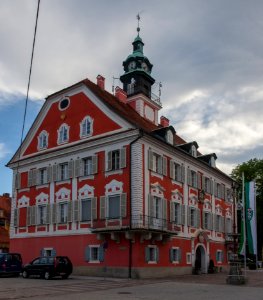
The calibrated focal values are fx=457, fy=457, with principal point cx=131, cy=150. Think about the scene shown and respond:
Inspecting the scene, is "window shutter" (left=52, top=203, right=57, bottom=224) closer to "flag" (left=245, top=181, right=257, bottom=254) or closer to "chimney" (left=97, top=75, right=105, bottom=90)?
"chimney" (left=97, top=75, right=105, bottom=90)

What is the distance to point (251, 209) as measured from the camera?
25.8 metres

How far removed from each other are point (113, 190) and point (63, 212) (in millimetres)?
5507

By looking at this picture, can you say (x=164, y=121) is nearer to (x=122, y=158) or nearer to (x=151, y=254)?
(x=122, y=158)

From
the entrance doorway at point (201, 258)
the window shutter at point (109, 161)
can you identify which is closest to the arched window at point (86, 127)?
the window shutter at point (109, 161)

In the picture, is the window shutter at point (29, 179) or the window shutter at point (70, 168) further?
the window shutter at point (29, 179)

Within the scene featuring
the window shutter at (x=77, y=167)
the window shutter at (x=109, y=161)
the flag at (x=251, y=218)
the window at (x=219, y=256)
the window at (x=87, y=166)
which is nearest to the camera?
the flag at (x=251, y=218)

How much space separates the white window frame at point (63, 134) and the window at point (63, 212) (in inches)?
201

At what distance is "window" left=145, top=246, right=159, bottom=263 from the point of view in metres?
31.0

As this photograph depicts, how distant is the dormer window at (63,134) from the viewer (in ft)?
121

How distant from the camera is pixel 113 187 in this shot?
3219 cm

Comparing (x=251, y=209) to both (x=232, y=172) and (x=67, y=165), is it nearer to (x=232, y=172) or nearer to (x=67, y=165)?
(x=67, y=165)

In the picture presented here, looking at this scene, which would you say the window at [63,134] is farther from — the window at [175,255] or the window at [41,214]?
the window at [175,255]

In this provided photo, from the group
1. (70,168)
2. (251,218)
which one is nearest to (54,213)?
(70,168)

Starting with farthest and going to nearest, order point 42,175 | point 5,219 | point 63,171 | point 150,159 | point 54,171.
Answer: point 5,219
point 42,175
point 54,171
point 63,171
point 150,159
